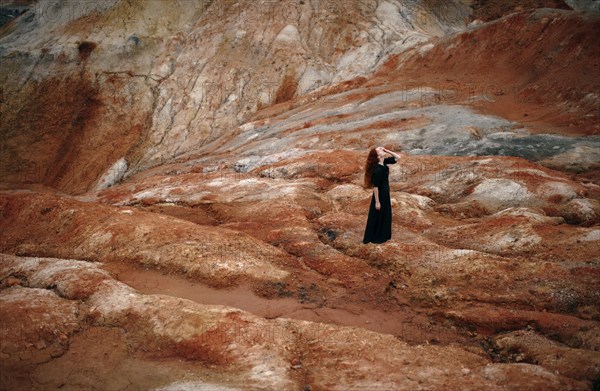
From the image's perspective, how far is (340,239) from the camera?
1310 centimetres

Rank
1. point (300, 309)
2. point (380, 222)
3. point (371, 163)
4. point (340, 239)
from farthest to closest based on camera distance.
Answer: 1. point (340, 239)
2. point (380, 222)
3. point (371, 163)
4. point (300, 309)

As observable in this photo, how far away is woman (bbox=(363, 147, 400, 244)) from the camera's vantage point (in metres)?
10.5

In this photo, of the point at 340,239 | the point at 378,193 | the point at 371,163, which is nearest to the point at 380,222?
the point at 378,193

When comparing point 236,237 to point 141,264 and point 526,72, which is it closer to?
point 141,264

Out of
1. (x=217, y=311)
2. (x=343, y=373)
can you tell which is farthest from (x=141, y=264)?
(x=343, y=373)

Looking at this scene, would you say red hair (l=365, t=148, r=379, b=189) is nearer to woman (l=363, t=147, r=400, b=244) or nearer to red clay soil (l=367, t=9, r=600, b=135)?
woman (l=363, t=147, r=400, b=244)

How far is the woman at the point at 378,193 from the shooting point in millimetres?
10484

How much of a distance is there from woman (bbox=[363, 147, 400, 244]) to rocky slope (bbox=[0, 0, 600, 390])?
0.92m

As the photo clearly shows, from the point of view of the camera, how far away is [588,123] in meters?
20.0

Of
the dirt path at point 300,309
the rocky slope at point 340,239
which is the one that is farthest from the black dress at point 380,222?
the dirt path at point 300,309

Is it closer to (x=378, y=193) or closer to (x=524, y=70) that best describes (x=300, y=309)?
(x=378, y=193)

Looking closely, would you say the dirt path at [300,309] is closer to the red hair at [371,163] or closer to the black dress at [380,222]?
the black dress at [380,222]

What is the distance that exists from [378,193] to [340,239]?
2.90 m

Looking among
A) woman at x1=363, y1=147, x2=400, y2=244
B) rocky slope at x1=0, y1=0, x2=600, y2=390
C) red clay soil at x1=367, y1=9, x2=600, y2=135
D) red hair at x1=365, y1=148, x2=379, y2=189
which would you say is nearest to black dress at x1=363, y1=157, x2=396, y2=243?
woman at x1=363, y1=147, x2=400, y2=244
